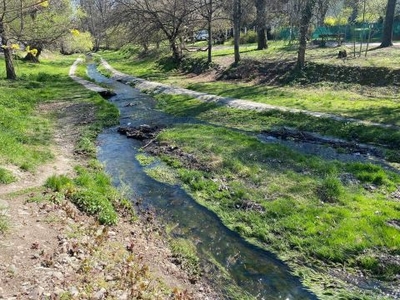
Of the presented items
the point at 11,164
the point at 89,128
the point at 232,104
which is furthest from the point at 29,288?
the point at 232,104

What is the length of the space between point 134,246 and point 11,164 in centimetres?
606

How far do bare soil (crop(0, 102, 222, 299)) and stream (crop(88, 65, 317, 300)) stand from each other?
2.17ft

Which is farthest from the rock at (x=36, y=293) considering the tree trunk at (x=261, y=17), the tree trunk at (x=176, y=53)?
the tree trunk at (x=176, y=53)

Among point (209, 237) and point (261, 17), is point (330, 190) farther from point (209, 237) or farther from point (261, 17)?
→ point (261, 17)

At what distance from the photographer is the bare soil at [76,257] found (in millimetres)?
6504

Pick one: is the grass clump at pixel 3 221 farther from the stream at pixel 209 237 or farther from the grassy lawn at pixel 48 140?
the stream at pixel 209 237

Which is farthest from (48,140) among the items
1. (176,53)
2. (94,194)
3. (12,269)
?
(176,53)

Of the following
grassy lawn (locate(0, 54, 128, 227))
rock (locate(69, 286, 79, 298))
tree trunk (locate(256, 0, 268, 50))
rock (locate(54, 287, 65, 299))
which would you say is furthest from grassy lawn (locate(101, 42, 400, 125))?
rock (locate(54, 287, 65, 299))

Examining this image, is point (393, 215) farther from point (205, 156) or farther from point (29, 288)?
point (29, 288)

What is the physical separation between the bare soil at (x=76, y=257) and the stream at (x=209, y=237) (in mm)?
660

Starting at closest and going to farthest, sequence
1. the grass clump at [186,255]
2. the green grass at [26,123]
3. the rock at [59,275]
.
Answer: the rock at [59,275]
the grass clump at [186,255]
the green grass at [26,123]

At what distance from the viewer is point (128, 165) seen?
47.5 feet

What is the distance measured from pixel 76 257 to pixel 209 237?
11.5ft

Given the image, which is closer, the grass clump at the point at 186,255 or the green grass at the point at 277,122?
the grass clump at the point at 186,255
